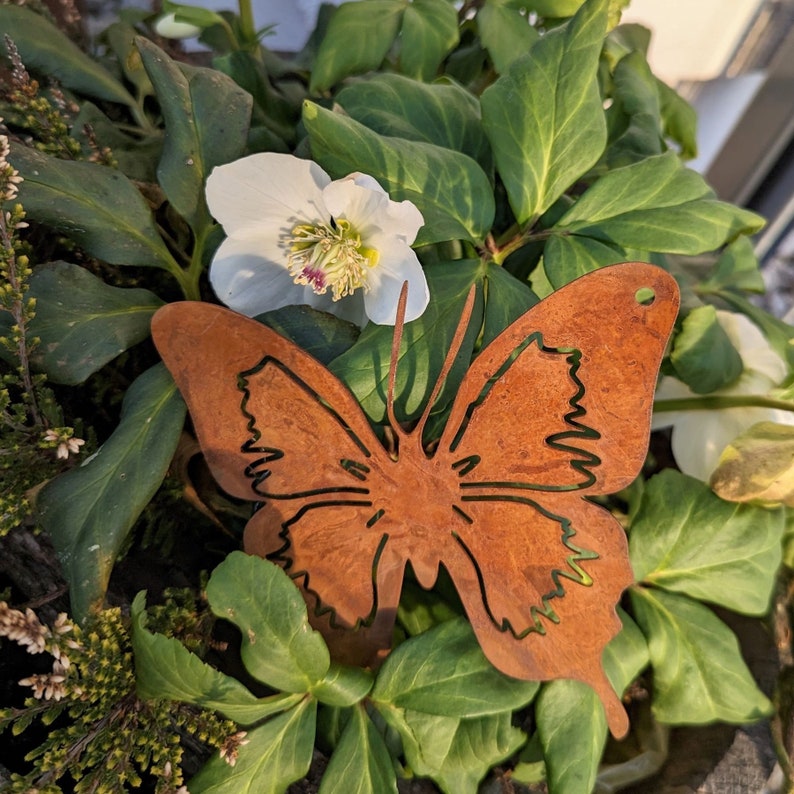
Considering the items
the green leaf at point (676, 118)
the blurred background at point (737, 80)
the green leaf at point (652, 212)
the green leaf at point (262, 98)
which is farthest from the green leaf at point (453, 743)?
the blurred background at point (737, 80)

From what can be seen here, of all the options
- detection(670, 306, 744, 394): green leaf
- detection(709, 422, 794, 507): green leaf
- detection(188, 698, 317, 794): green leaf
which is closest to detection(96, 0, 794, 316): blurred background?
detection(670, 306, 744, 394): green leaf

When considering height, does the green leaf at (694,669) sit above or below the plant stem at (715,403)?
below

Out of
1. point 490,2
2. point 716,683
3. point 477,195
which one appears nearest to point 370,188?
point 477,195

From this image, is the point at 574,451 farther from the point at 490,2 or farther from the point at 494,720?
the point at 490,2

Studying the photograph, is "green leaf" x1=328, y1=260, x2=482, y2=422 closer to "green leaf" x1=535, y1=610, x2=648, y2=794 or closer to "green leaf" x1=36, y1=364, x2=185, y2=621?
"green leaf" x1=36, y1=364, x2=185, y2=621

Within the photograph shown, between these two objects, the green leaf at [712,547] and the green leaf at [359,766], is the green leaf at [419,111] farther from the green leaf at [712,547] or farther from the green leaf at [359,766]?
the green leaf at [359,766]

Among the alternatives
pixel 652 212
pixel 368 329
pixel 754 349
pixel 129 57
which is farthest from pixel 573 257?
pixel 129 57
